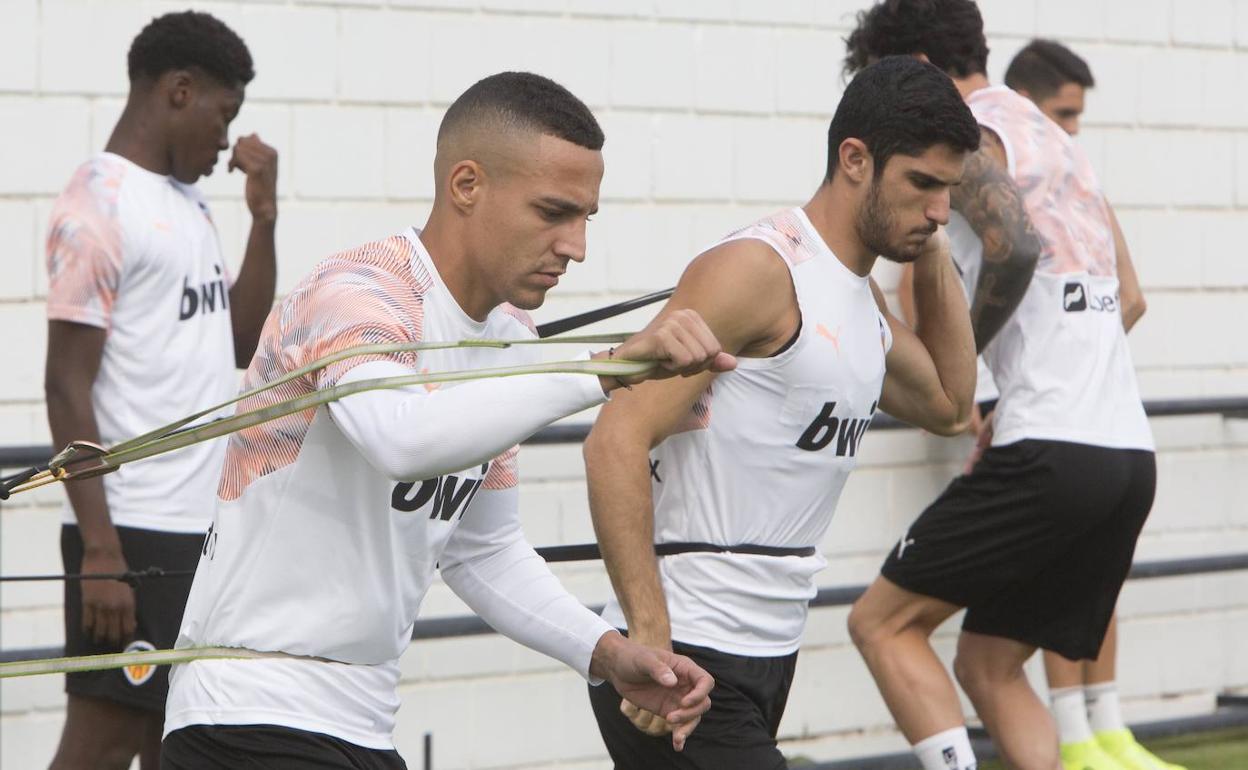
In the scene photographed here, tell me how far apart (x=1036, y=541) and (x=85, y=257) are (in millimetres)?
2377

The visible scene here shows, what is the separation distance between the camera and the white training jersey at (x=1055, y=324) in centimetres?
477

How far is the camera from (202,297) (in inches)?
173

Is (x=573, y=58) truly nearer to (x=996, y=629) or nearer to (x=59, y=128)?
(x=59, y=128)

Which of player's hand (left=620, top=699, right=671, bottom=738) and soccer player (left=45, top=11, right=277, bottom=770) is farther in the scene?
soccer player (left=45, top=11, right=277, bottom=770)

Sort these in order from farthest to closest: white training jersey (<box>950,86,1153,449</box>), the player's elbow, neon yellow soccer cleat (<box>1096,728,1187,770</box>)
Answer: neon yellow soccer cleat (<box>1096,728,1187,770</box>) < white training jersey (<box>950,86,1153,449</box>) < the player's elbow

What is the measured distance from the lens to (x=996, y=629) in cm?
483

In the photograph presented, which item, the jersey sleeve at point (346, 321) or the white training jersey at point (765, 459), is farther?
the white training jersey at point (765, 459)

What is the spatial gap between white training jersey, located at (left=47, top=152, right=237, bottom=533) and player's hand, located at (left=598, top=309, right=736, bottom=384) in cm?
218

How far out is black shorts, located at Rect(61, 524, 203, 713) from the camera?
4180 mm

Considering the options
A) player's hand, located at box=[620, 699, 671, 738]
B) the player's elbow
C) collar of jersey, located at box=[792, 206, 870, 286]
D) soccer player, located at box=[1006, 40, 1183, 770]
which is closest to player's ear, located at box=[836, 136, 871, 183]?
collar of jersey, located at box=[792, 206, 870, 286]

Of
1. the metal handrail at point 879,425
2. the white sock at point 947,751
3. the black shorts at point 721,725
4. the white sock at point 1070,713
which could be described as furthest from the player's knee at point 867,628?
the black shorts at point 721,725

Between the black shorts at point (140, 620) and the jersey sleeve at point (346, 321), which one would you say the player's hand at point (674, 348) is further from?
the black shorts at point (140, 620)

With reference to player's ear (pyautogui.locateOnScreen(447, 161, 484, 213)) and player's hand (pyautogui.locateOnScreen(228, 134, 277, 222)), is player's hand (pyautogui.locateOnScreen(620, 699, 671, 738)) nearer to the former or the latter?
player's ear (pyautogui.locateOnScreen(447, 161, 484, 213))

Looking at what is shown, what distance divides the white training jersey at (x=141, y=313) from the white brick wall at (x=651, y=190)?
794 millimetres
